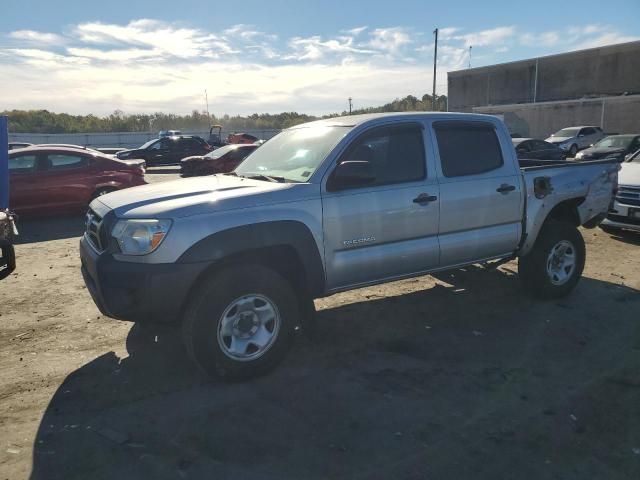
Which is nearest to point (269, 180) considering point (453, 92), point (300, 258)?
point (300, 258)

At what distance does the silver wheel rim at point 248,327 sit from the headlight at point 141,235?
69 centimetres

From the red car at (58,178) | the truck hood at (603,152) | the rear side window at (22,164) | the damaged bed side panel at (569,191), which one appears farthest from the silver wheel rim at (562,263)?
the truck hood at (603,152)

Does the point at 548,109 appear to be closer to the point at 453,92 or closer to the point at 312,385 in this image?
the point at 453,92

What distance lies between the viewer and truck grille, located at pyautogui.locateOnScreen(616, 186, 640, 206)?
7797 mm

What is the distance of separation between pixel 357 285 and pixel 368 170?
0.97m

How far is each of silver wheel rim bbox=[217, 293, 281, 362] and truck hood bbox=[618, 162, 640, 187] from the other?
6.79 m

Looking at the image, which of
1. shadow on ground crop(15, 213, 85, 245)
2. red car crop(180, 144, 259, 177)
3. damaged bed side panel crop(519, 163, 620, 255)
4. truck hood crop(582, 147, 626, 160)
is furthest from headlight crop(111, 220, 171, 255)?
truck hood crop(582, 147, 626, 160)

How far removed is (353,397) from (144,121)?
65.8 m

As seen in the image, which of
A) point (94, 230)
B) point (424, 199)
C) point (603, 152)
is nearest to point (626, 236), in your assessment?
point (424, 199)

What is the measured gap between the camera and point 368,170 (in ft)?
13.0

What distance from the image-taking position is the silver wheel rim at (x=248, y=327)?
3659 mm

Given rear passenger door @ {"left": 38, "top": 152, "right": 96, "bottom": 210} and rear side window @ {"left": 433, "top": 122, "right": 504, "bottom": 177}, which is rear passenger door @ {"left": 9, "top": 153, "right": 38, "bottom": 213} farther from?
rear side window @ {"left": 433, "top": 122, "right": 504, "bottom": 177}

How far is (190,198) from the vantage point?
12.2 feet

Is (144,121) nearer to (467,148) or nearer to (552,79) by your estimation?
(552,79)
